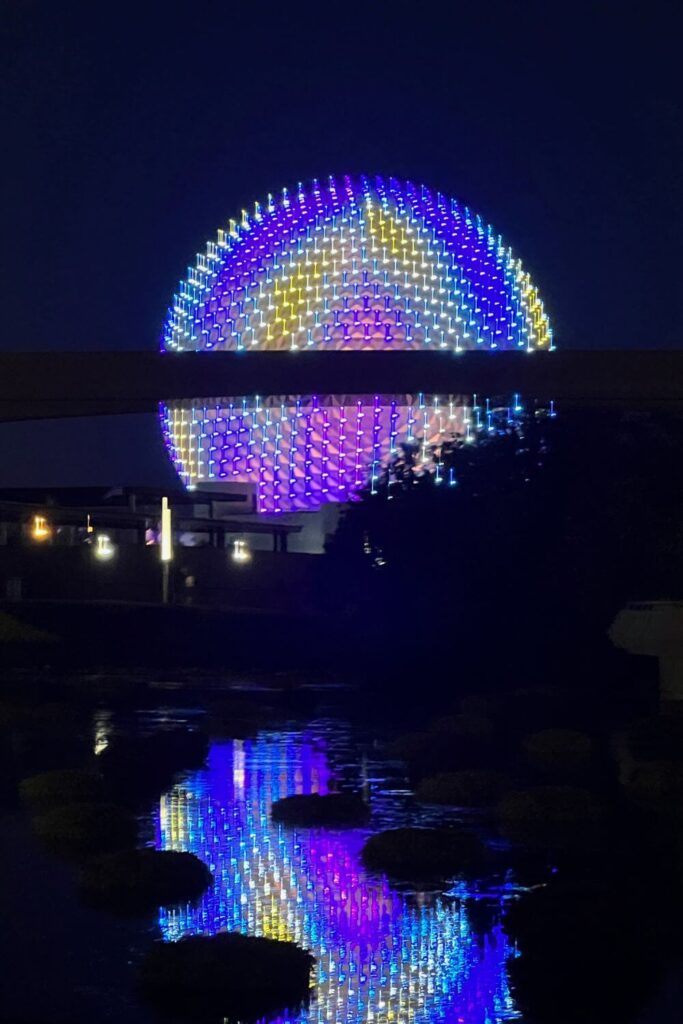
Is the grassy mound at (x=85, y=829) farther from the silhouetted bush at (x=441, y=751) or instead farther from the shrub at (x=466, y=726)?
the shrub at (x=466, y=726)

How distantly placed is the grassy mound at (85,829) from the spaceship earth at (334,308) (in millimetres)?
70311

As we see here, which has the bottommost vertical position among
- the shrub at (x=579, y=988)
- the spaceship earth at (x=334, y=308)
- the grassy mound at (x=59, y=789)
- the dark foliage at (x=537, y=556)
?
the shrub at (x=579, y=988)

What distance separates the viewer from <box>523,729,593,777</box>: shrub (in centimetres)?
2503

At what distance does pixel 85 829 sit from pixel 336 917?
474 centimetres

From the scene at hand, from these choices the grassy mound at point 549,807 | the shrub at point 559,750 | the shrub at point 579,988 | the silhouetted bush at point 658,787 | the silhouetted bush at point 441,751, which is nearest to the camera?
the shrub at point 579,988

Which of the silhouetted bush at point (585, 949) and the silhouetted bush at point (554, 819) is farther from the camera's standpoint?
the silhouetted bush at point (554, 819)

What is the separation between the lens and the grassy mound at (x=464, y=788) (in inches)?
857

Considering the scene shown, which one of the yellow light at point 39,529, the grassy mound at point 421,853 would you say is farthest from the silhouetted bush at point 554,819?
the yellow light at point 39,529

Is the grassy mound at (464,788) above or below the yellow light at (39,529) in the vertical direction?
below

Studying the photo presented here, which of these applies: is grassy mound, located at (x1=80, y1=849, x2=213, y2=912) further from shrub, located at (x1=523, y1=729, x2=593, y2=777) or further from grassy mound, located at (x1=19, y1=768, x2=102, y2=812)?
shrub, located at (x1=523, y1=729, x2=593, y2=777)

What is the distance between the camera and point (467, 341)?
9700cm

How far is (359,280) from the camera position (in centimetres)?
9688

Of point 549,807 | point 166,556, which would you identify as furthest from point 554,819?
point 166,556

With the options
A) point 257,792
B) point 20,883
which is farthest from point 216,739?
point 20,883
